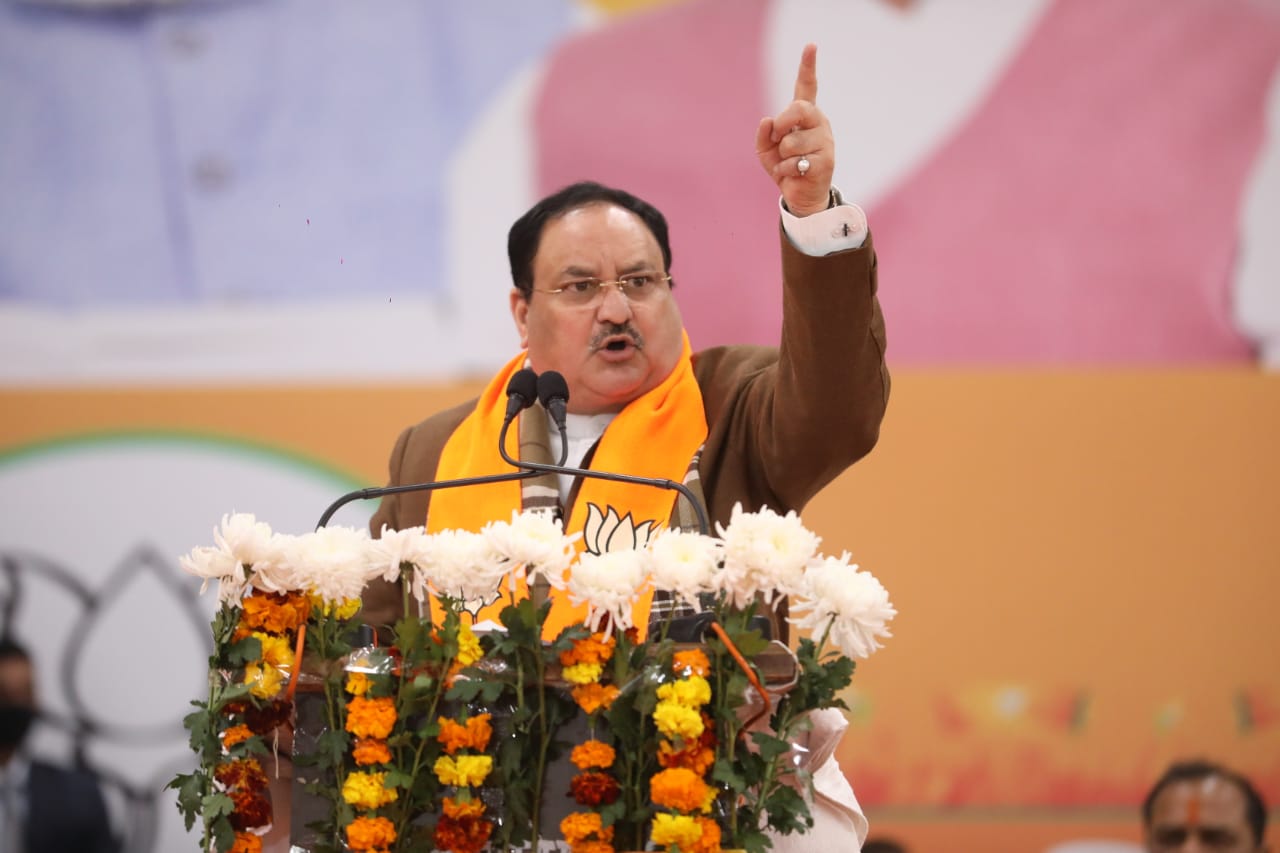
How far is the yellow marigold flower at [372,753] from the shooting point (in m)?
1.51

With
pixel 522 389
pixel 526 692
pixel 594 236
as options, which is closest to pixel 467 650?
pixel 526 692

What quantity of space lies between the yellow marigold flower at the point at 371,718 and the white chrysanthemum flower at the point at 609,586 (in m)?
0.24

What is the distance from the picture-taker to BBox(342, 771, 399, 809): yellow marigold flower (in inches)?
59.2

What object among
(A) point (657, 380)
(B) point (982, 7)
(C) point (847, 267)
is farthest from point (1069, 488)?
(C) point (847, 267)

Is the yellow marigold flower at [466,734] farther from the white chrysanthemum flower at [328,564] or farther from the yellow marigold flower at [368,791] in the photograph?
the white chrysanthemum flower at [328,564]

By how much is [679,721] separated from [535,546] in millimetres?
249

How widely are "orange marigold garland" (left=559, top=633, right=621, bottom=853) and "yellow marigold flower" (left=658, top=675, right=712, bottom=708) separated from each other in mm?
64

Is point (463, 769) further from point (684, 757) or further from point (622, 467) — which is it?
point (622, 467)

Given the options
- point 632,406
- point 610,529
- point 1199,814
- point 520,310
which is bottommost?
point 1199,814

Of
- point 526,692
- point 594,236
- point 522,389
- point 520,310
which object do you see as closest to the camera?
point 526,692

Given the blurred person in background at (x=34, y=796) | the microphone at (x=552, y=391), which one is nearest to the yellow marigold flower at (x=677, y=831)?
the microphone at (x=552, y=391)

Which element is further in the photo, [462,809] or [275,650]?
[275,650]

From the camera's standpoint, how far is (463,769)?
1492mm

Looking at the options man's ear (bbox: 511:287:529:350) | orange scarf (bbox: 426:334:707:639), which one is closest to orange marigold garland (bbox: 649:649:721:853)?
orange scarf (bbox: 426:334:707:639)
